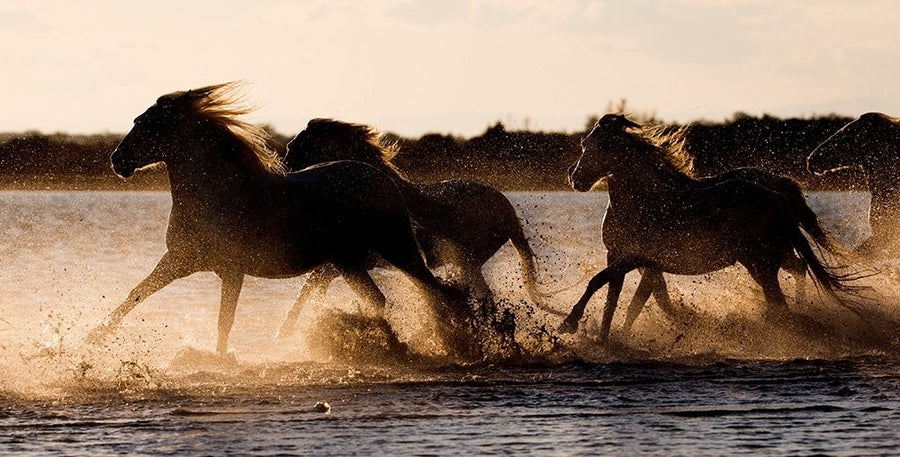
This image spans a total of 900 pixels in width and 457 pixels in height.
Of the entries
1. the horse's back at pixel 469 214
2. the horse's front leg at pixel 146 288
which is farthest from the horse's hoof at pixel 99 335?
the horse's back at pixel 469 214

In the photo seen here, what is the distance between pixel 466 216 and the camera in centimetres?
1523

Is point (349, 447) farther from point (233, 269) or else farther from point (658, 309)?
point (658, 309)

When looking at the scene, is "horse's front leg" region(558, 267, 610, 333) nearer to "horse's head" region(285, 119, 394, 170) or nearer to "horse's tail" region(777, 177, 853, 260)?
"horse's tail" region(777, 177, 853, 260)

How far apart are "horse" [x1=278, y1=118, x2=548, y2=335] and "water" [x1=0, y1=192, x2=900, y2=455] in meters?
0.73

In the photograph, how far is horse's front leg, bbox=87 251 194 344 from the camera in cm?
1200

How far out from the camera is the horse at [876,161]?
16.1 meters

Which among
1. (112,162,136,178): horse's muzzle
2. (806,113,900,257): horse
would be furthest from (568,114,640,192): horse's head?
(112,162,136,178): horse's muzzle

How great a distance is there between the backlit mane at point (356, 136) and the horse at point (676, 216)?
6.33 feet

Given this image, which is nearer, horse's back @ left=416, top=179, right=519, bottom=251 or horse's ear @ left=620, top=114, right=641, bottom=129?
horse's ear @ left=620, top=114, right=641, bottom=129

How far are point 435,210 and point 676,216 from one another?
7.96ft

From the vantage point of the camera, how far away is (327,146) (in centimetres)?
1479

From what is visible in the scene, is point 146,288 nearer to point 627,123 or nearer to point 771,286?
point 627,123

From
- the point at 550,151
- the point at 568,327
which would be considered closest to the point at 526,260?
the point at 568,327

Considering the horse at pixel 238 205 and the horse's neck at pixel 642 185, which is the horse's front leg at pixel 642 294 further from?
the horse at pixel 238 205
